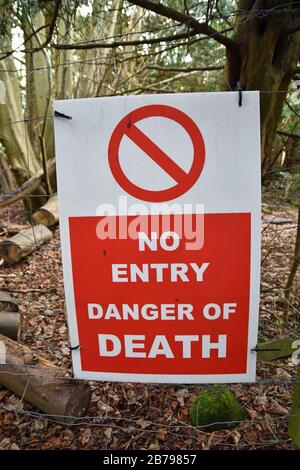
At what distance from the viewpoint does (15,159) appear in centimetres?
589

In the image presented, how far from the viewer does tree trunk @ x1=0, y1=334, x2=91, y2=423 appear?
1.81 metres

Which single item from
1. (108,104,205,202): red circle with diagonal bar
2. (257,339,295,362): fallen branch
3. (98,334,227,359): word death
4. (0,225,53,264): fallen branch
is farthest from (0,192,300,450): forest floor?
(0,225,53,264): fallen branch

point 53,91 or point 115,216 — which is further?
point 53,91

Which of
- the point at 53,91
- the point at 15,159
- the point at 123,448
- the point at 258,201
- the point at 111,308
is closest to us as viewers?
the point at 258,201

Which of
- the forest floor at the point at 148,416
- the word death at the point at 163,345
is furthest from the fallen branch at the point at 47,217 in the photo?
the word death at the point at 163,345

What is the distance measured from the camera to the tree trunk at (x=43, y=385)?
5.92 feet

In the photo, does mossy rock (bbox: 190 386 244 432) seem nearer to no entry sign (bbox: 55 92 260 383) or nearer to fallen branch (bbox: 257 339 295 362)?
fallen branch (bbox: 257 339 295 362)

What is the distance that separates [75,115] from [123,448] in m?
1.69

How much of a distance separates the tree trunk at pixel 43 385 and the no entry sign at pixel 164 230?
2.02 feet

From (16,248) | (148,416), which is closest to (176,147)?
(148,416)

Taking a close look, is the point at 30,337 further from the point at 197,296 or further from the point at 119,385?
the point at 197,296

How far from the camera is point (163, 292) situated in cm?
131

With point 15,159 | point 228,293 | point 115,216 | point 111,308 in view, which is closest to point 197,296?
point 228,293

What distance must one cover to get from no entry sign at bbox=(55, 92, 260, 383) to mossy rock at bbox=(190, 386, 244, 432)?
55cm
